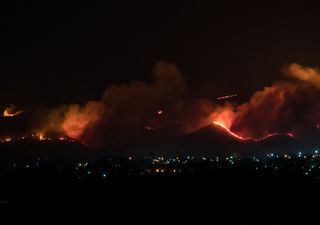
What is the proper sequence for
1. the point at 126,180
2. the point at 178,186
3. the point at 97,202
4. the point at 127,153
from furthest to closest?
the point at 127,153 < the point at 126,180 < the point at 178,186 < the point at 97,202

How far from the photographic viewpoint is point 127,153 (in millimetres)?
35312

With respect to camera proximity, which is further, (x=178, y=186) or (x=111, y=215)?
(x=178, y=186)

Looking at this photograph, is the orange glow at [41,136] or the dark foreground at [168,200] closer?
the dark foreground at [168,200]

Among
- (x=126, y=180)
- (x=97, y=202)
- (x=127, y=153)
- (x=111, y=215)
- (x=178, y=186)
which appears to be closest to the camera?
(x=111, y=215)

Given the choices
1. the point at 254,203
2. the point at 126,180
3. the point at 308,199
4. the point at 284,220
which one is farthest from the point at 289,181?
the point at 126,180

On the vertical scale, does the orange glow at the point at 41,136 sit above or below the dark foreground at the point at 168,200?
above

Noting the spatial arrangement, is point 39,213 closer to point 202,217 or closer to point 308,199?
point 202,217

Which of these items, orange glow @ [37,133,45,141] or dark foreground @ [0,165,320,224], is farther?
orange glow @ [37,133,45,141]

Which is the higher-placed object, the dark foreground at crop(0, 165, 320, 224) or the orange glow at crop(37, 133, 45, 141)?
the orange glow at crop(37, 133, 45, 141)

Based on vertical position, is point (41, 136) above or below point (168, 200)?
above

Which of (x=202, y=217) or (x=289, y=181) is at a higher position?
(x=289, y=181)

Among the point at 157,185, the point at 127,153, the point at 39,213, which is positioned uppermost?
the point at 127,153

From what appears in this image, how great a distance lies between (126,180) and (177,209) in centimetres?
500

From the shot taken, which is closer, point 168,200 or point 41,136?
point 168,200
